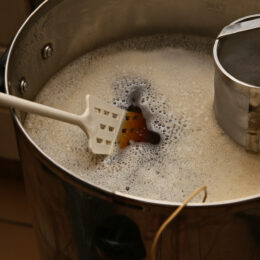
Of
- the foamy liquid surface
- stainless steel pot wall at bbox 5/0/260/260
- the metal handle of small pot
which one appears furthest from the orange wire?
the metal handle of small pot

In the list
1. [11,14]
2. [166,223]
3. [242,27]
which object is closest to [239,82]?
[242,27]

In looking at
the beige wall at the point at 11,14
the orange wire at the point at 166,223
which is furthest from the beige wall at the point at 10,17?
the orange wire at the point at 166,223

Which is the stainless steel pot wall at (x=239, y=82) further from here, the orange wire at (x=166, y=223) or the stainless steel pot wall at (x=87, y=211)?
the orange wire at (x=166, y=223)

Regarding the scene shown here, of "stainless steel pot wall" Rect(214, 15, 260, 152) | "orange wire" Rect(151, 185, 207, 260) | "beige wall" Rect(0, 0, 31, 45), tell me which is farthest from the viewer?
"beige wall" Rect(0, 0, 31, 45)

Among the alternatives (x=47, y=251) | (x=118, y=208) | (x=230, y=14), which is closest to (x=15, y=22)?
(x=230, y=14)

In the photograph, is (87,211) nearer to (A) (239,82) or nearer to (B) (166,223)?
(B) (166,223)

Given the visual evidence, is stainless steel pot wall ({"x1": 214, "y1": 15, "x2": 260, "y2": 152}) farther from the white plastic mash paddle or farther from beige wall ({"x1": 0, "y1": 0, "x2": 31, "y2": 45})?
beige wall ({"x1": 0, "y1": 0, "x2": 31, "y2": 45})
